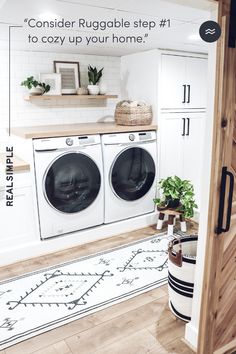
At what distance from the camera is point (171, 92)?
3637 millimetres

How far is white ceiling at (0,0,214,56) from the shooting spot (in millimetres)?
1852

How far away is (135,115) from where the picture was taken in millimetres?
3500

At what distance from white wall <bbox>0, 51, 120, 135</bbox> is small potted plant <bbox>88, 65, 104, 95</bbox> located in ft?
0.56

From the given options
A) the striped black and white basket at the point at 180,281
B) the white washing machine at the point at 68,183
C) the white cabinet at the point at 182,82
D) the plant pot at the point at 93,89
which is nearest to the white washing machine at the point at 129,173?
the white washing machine at the point at 68,183

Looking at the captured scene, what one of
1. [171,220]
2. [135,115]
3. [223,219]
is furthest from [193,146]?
[223,219]

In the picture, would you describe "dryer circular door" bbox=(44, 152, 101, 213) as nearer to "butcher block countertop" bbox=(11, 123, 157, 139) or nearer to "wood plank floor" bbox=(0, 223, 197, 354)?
"butcher block countertop" bbox=(11, 123, 157, 139)

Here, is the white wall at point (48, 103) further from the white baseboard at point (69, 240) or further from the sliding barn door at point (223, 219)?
the sliding barn door at point (223, 219)

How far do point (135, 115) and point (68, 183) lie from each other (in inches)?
41.3

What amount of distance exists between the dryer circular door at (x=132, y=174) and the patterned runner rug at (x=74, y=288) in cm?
65

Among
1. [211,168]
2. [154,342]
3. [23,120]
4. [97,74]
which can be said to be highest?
[97,74]

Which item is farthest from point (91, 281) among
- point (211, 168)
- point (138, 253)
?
point (211, 168)

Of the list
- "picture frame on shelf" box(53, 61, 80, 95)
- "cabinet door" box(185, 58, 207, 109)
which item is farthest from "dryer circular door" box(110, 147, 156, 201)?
"picture frame on shelf" box(53, 61, 80, 95)

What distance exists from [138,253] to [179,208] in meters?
0.69

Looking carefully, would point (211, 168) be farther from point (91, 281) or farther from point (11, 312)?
point (11, 312)
